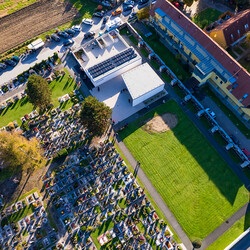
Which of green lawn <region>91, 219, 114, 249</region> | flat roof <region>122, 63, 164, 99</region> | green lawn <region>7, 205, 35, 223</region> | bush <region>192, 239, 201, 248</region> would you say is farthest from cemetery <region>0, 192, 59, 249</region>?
flat roof <region>122, 63, 164, 99</region>

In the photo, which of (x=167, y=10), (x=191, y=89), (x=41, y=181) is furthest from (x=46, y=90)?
(x=167, y=10)

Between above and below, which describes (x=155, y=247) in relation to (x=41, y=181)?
below

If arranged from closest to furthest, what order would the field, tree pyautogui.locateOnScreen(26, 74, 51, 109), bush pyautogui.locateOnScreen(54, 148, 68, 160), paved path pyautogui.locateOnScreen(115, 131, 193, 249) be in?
paved path pyautogui.locateOnScreen(115, 131, 193, 249) → tree pyautogui.locateOnScreen(26, 74, 51, 109) → bush pyautogui.locateOnScreen(54, 148, 68, 160) → the field

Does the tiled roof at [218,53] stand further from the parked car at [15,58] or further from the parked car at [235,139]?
the parked car at [15,58]

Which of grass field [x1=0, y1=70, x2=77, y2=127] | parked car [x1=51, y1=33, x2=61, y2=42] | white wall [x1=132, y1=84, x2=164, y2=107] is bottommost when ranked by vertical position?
white wall [x1=132, y1=84, x2=164, y2=107]

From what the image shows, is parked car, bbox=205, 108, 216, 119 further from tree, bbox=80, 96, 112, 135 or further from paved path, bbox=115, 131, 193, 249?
tree, bbox=80, 96, 112, 135

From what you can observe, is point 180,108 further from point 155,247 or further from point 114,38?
point 155,247

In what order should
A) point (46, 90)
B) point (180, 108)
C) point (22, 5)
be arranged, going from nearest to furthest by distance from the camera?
1. point (46, 90)
2. point (180, 108)
3. point (22, 5)
